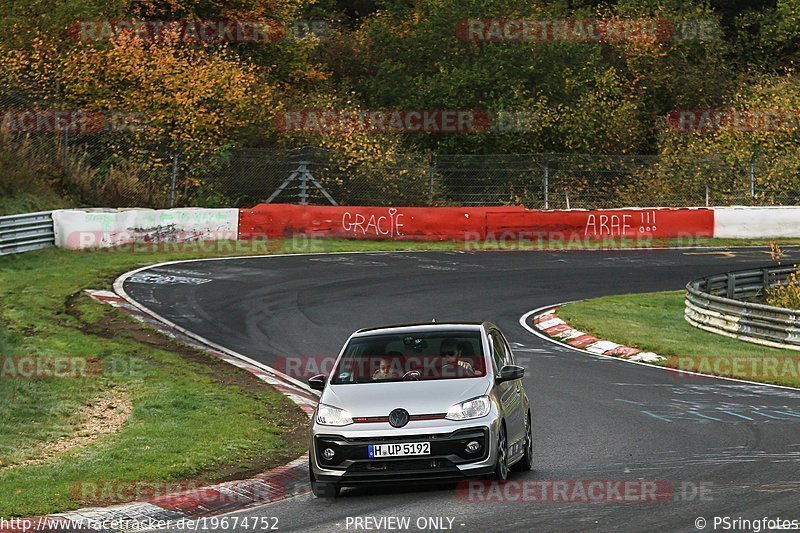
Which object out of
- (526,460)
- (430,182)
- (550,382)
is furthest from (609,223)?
(526,460)

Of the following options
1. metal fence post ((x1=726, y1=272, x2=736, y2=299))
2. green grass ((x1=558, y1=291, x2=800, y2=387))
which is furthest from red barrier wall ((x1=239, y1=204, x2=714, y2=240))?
metal fence post ((x1=726, y1=272, x2=736, y2=299))

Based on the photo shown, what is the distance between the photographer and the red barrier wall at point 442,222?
34.2 meters

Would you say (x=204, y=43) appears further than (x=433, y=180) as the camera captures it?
Yes

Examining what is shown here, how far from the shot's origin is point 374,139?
41219mm

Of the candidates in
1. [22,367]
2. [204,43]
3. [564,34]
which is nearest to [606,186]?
[564,34]

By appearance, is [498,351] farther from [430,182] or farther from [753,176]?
[753,176]

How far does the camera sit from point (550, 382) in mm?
17781

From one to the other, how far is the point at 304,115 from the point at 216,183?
7057 millimetres

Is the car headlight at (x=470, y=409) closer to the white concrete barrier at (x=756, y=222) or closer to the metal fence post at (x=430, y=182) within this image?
the metal fence post at (x=430, y=182)

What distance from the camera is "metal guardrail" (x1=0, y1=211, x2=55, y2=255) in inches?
1102

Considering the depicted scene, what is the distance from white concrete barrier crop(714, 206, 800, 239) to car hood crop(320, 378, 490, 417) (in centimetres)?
2824

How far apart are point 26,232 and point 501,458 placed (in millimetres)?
20832

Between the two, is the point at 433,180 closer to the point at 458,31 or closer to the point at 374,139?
the point at 374,139

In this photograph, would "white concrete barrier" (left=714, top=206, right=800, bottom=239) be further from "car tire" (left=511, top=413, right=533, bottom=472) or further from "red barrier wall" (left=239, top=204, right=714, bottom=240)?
"car tire" (left=511, top=413, right=533, bottom=472)
